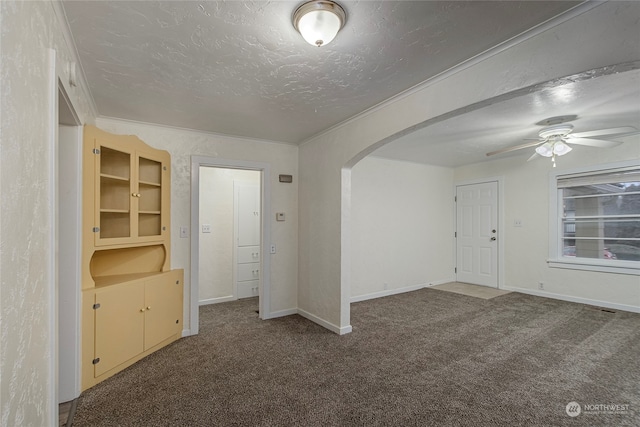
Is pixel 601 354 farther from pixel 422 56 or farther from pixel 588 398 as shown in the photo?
pixel 422 56

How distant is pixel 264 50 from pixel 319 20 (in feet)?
1.70

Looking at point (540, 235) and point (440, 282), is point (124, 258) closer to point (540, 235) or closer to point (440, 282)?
point (440, 282)

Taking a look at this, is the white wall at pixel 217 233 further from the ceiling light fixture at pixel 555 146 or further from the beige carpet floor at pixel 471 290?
the ceiling light fixture at pixel 555 146

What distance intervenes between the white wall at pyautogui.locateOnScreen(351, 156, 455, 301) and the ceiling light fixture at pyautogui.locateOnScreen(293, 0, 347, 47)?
3283mm

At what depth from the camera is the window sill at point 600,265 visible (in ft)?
13.5

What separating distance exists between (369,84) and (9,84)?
2.12 metres

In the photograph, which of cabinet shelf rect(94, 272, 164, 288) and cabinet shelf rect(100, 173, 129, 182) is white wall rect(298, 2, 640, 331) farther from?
cabinet shelf rect(100, 173, 129, 182)

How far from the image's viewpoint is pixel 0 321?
0.90 metres

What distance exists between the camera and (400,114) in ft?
8.57

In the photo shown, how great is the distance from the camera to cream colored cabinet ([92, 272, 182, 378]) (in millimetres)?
2422

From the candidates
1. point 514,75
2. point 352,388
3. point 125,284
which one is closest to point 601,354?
point 352,388

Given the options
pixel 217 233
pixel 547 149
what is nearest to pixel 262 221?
pixel 217 233

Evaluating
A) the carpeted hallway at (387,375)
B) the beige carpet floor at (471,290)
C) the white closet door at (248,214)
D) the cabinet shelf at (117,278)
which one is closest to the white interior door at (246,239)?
the white closet door at (248,214)

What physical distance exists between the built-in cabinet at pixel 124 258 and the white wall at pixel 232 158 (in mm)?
151
